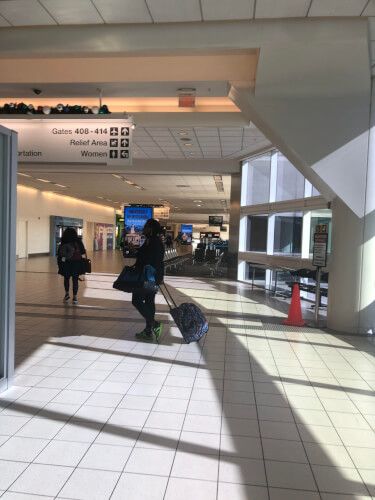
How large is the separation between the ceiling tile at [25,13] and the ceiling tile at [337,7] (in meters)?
2.92

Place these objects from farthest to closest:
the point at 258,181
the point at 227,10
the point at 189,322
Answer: the point at 258,181
the point at 189,322
the point at 227,10

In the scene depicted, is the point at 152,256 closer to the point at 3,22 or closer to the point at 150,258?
the point at 150,258

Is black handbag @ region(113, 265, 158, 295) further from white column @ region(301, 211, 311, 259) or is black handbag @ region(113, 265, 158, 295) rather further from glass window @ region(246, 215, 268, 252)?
glass window @ region(246, 215, 268, 252)

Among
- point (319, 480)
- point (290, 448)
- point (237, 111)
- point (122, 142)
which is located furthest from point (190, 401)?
point (237, 111)

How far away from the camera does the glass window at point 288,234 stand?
10.5 metres

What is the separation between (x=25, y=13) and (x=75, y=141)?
1567 mm

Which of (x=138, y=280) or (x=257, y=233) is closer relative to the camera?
(x=138, y=280)

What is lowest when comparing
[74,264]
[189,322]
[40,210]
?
[189,322]

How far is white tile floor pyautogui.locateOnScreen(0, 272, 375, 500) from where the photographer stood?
94.7 inches

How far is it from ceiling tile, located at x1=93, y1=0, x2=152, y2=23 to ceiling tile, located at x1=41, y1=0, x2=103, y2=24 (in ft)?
0.32

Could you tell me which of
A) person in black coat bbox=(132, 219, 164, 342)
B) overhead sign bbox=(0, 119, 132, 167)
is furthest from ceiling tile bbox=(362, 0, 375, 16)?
person in black coat bbox=(132, 219, 164, 342)

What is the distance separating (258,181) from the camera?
1303 cm

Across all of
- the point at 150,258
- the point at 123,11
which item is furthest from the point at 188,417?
the point at 123,11

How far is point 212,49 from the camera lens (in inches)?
201
